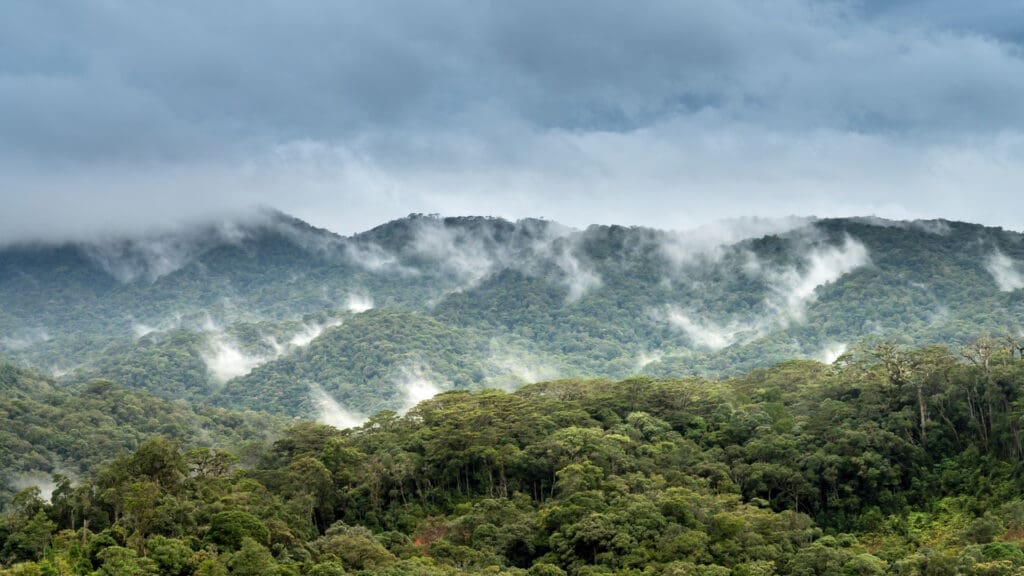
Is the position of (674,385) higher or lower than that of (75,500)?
higher

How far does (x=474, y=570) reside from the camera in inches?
2170

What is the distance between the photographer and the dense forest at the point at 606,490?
53.1m

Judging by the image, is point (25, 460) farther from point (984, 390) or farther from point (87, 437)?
point (984, 390)

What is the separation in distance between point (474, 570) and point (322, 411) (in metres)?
141

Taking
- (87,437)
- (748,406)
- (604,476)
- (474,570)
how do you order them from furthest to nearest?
(87,437)
(748,406)
(604,476)
(474,570)

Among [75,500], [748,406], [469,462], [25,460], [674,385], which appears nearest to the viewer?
[75,500]

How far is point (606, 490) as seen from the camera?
64438 millimetres

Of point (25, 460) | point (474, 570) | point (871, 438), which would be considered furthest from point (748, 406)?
point (25, 460)

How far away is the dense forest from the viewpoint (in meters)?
53.1

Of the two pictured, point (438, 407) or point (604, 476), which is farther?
point (438, 407)

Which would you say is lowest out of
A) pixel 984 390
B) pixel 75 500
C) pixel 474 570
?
pixel 474 570

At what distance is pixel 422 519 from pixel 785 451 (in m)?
27.8

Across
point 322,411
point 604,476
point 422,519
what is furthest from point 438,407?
point 322,411

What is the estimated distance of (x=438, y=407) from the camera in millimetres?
85375
